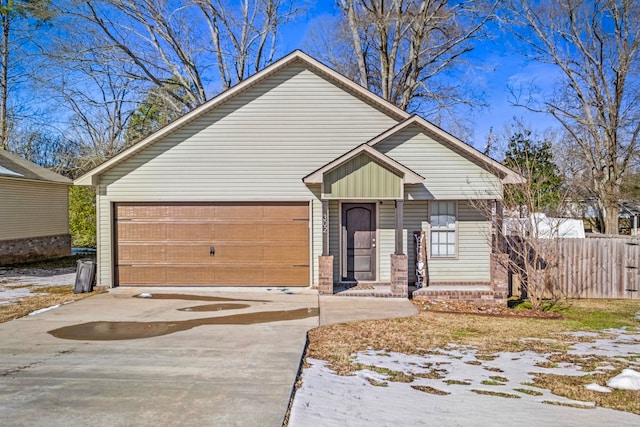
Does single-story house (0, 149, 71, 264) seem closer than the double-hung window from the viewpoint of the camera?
No

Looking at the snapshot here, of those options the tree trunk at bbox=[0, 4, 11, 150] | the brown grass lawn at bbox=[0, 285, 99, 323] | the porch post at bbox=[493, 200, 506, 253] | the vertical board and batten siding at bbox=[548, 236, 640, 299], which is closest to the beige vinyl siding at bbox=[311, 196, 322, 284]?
the porch post at bbox=[493, 200, 506, 253]

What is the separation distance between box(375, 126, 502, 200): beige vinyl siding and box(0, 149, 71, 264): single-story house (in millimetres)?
14720

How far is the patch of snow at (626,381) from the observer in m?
4.96

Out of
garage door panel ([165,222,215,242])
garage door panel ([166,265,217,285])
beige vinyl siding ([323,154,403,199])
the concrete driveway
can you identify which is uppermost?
beige vinyl siding ([323,154,403,199])

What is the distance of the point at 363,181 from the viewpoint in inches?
410

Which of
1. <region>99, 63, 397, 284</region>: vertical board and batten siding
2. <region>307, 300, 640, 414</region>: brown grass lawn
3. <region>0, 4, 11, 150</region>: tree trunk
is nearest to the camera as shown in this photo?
<region>307, 300, 640, 414</region>: brown grass lawn

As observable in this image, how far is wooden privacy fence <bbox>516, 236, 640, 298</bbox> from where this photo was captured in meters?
11.5

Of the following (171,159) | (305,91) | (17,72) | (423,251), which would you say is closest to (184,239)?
(171,159)

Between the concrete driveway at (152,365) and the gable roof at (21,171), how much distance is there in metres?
10.7

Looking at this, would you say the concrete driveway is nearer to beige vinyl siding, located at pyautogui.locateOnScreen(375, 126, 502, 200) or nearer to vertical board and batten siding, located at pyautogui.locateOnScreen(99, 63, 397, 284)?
vertical board and batten siding, located at pyautogui.locateOnScreen(99, 63, 397, 284)

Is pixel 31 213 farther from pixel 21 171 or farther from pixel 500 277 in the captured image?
pixel 500 277

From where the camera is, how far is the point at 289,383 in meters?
4.91

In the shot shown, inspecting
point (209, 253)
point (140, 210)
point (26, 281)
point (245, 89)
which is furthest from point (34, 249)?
point (245, 89)

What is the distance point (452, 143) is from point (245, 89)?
216 inches
